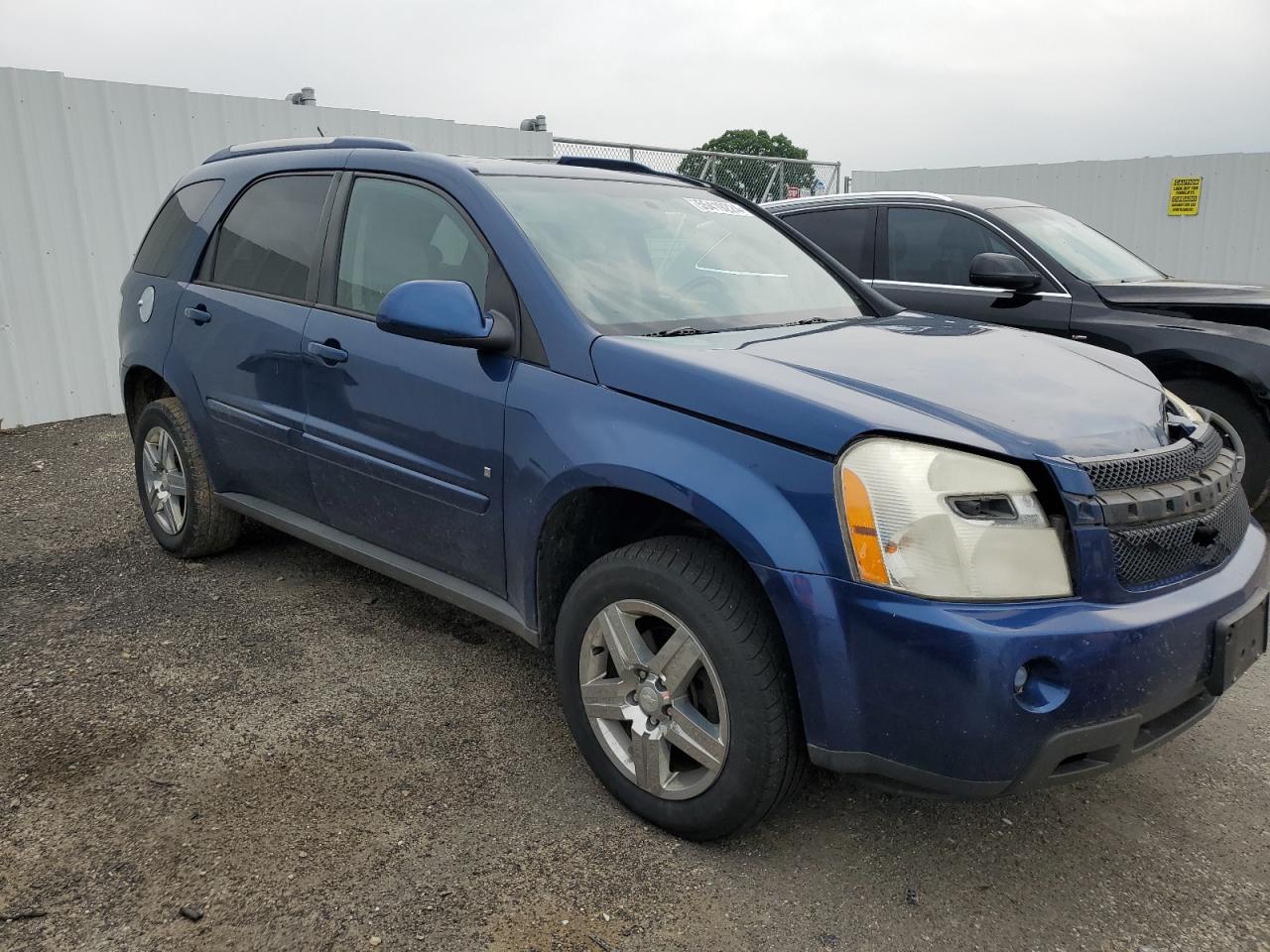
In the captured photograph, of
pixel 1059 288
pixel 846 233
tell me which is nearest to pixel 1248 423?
pixel 1059 288

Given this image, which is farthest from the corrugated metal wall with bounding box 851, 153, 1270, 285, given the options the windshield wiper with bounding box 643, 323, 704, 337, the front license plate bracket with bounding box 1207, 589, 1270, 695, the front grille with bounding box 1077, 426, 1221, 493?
the front license plate bracket with bounding box 1207, 589, 1270, 695

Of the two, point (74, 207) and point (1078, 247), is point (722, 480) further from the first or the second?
point (74, 207)

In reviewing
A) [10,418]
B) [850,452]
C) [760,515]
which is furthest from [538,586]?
[10,418]

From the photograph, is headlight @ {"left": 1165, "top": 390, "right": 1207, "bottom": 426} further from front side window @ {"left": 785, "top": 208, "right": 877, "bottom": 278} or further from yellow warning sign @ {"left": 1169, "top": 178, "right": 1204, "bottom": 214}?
yellow warning sign @ {"left": 1169, "top": 178, "right": 1204, "bottom": 214}

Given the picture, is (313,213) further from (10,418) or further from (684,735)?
(10,418)

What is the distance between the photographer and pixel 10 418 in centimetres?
739

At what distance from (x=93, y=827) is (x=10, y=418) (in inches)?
237

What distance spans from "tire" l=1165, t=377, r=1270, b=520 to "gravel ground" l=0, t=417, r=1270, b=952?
1.62 meters

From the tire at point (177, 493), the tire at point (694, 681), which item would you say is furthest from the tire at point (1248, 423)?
the tire at point (177, 493)

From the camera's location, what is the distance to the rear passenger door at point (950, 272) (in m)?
5.48

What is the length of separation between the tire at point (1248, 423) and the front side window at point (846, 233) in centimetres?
200

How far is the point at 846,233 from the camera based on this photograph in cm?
625

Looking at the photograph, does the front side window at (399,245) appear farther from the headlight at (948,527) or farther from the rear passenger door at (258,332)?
the headlight at (948,527)

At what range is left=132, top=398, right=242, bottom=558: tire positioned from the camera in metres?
4.19
